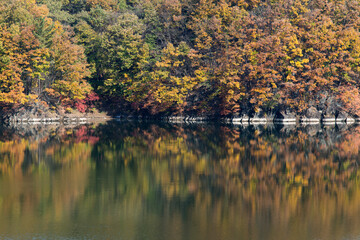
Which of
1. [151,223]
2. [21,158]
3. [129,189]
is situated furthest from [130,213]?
[21,158]

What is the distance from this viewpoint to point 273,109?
69.3 metres

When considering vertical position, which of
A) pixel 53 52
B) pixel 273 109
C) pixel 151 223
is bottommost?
pixel 151 223

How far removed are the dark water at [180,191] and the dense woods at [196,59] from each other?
2882cm

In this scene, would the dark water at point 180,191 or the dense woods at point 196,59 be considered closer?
the dark water at point 180,191

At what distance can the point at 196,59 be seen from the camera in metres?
71.5

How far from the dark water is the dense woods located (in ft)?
94.6

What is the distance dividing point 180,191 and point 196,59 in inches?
2028

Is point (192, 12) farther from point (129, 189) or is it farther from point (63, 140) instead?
point (129, 189)

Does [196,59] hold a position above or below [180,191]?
above

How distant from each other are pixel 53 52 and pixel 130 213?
53775 mm

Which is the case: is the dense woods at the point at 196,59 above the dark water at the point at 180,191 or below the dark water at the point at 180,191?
above

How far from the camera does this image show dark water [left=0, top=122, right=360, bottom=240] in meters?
15.7

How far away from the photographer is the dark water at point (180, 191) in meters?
15.7

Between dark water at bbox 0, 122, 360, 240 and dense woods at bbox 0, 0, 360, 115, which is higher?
dense woods at bbox 0, 0, 360, 115
